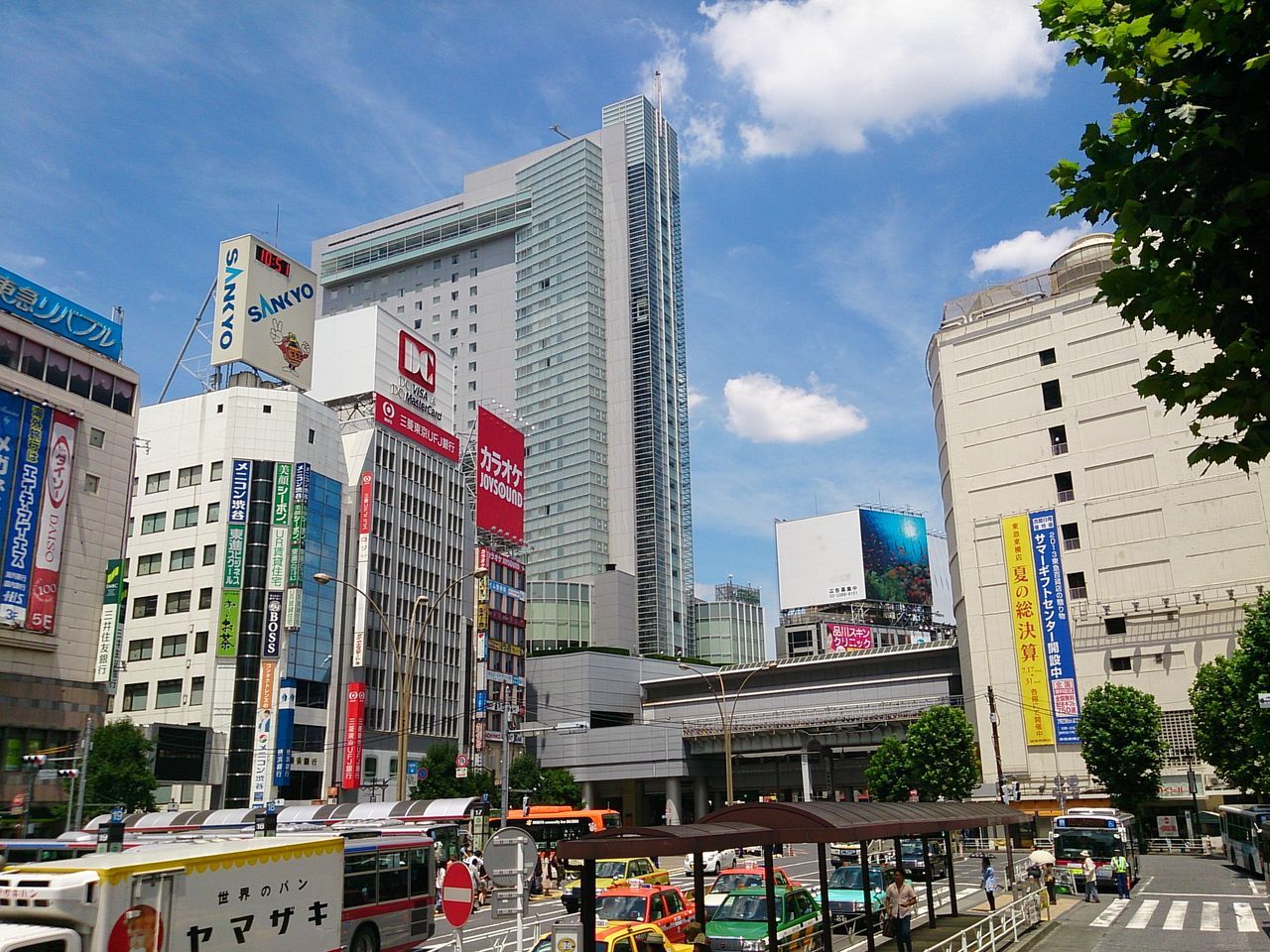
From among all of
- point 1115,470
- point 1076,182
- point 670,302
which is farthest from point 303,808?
point 670,302

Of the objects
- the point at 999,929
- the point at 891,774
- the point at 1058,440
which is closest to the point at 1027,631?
the point at 891,774

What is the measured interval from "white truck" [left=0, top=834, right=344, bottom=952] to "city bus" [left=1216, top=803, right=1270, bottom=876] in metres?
32.7

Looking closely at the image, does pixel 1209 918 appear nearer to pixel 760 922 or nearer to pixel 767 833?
pixel 760 922

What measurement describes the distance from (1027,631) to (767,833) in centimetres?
6000

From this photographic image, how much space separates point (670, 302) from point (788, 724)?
7496 centimetres

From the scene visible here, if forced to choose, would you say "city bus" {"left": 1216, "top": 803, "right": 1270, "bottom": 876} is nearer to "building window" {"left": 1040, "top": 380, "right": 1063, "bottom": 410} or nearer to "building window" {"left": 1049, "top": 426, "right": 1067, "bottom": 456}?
"building window" {"left": 1049, "top": 426, "right": 1067, "bottom": 456}

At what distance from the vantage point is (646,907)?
21859 mm

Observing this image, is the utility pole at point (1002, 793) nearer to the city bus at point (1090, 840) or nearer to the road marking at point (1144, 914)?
the city bus at point (1090, 840)

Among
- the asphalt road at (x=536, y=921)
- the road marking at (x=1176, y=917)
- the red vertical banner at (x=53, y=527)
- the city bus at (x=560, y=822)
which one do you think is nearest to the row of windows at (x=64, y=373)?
the red vertical banner at (x=53, y=527)

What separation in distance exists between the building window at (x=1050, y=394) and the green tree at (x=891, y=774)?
27992 mm

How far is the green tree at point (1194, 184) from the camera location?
696cm

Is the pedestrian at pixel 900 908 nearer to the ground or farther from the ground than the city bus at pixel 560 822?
farther from the ground

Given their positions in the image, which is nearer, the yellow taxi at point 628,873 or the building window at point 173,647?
the yellow taxi at point 628,873

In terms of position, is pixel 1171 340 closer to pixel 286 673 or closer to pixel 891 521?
pixel 891 521
